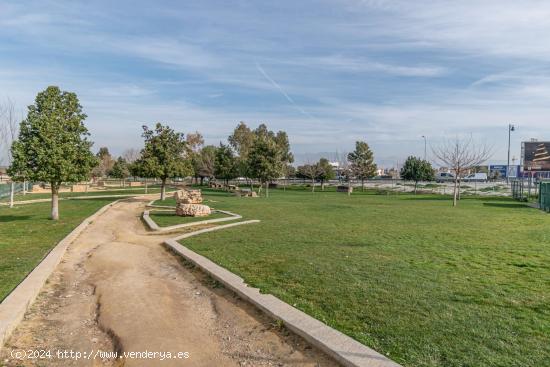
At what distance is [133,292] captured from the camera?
6922 mm

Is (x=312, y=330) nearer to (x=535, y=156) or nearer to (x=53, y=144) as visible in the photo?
(x=53, y=144)

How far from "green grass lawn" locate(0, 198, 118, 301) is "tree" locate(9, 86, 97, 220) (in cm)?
130

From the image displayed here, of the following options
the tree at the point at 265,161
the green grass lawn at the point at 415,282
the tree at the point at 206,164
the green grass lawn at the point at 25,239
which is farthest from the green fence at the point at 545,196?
the tree at the point at 206,164

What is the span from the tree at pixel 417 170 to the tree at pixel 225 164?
823 inches

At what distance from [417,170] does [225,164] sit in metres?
23.1

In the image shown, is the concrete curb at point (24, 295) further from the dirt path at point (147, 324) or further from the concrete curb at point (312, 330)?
the concrete curb at point (312, 330)

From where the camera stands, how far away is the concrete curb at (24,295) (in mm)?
5070

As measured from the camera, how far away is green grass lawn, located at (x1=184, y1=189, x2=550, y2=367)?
14.9 ft

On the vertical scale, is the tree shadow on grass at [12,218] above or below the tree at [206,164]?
below

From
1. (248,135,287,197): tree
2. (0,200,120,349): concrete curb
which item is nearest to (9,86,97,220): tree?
(0,200,120,349): concrete curb

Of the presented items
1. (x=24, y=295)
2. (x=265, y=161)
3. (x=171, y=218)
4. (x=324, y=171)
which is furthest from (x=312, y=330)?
(x=324, y=171)

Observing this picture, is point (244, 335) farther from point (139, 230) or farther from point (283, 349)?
point (139, 230)

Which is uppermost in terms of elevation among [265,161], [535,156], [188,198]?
[535,156]

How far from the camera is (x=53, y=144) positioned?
50.6 ft
